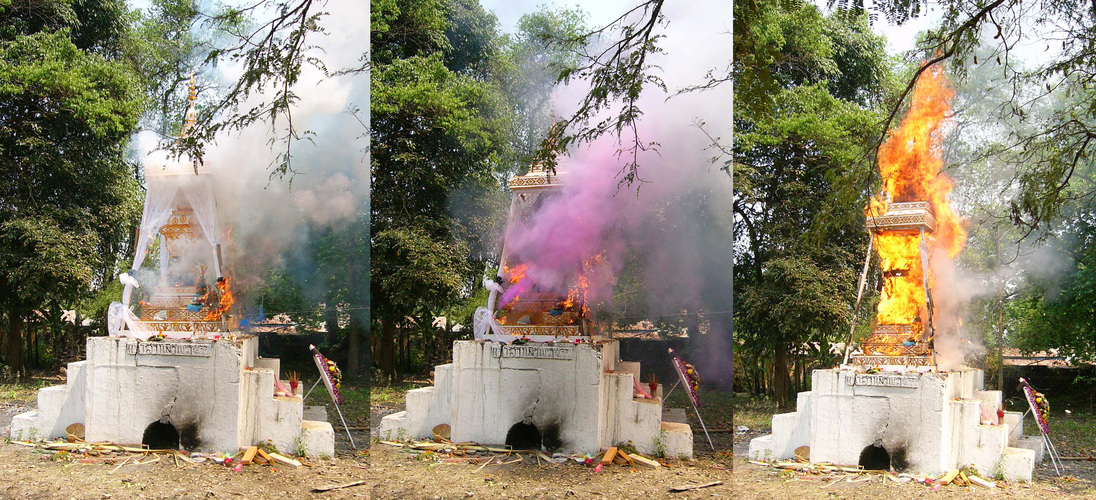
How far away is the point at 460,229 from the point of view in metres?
6.95

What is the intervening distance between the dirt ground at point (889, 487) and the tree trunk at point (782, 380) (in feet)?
1.54

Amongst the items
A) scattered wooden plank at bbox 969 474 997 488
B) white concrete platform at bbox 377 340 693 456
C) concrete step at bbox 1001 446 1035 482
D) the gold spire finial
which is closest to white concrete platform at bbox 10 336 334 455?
white concrete platform at bbox 377 340 693 456

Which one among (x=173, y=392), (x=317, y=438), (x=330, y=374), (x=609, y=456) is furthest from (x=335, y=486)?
(x=609, y=456)

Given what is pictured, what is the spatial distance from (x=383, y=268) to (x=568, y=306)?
1.68 m

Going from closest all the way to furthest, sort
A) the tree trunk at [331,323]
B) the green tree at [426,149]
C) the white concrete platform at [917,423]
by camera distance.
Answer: the white concrete platform at [917,423]
the green tree at [426,149]
the tree trunk at [331,323]

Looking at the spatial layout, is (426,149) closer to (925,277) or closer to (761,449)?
(761,449)

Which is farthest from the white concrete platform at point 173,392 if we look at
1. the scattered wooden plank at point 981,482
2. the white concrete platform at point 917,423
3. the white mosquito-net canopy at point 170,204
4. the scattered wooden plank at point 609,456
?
the scattered wooden plank at point 981,482

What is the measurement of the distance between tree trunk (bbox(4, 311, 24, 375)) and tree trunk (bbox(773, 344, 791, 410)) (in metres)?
5.76

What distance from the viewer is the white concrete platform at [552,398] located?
633cm

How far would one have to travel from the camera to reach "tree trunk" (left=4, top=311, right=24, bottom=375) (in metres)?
7.11

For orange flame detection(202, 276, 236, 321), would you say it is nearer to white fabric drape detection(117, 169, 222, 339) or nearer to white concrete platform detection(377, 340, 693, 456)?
white fabric drape detection(117, 169, 222, 339)

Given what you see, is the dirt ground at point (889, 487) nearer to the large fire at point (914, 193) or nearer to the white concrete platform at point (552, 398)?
the white concrete platform at point (552, 398)

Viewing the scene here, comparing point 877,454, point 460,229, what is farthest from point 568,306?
point 877,454

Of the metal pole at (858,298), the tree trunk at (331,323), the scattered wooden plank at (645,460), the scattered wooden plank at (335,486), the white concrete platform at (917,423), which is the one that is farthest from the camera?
the tree trunk at (331,323)
